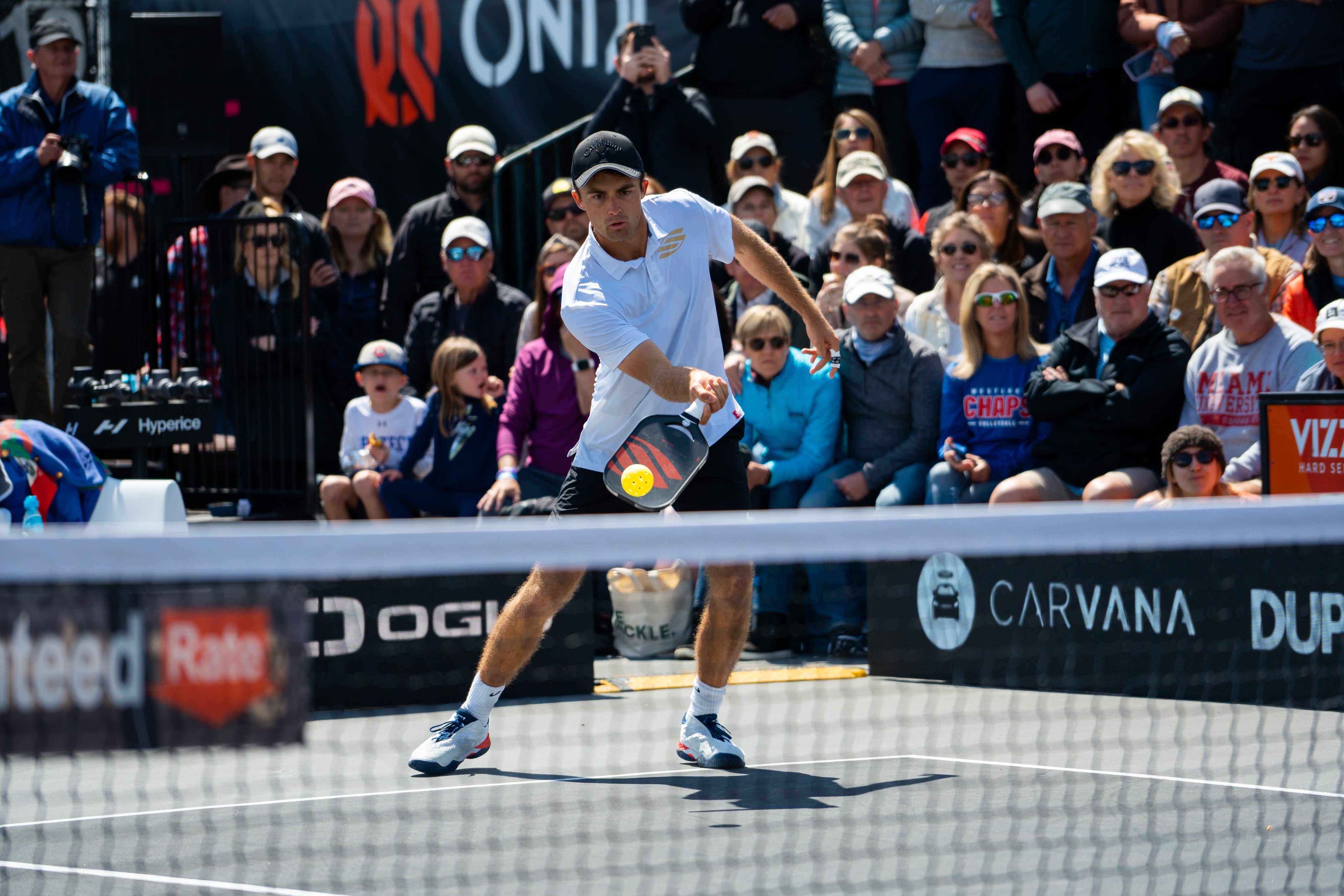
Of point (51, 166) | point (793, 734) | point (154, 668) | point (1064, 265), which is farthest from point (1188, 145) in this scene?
point (154, 668)

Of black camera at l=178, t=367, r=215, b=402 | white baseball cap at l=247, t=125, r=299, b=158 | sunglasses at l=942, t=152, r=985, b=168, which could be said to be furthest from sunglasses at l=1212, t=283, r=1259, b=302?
white baseball cap at l=247, t=125, r=299, b=158

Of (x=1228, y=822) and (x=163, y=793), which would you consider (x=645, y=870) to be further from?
(x=163, y=793)

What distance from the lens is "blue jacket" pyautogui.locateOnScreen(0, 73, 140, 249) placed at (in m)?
9.19

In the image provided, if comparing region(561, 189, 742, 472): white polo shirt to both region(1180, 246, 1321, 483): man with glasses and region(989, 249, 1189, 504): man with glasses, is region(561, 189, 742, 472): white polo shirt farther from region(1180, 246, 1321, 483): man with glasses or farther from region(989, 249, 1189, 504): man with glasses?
region(1180, 246, 1321, 483): man with glasses

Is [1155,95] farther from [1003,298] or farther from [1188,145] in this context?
[1003,298]

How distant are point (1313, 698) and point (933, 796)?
7.12 feet

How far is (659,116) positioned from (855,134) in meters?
1.37

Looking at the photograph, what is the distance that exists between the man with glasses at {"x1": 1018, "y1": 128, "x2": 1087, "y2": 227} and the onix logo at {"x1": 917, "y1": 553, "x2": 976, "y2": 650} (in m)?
2.80

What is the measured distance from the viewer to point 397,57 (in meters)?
11.6

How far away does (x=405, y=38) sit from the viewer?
1151 centimetres

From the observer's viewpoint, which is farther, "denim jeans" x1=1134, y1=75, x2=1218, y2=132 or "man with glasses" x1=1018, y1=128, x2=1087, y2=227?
"denim jeans" x1=1134, y1=75, x2=1218, y2=132

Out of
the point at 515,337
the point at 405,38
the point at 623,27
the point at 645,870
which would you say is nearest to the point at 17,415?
the point at 515,337

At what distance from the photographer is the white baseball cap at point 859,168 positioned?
31.3 ft

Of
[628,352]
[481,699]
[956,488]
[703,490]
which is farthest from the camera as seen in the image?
[956,488]
